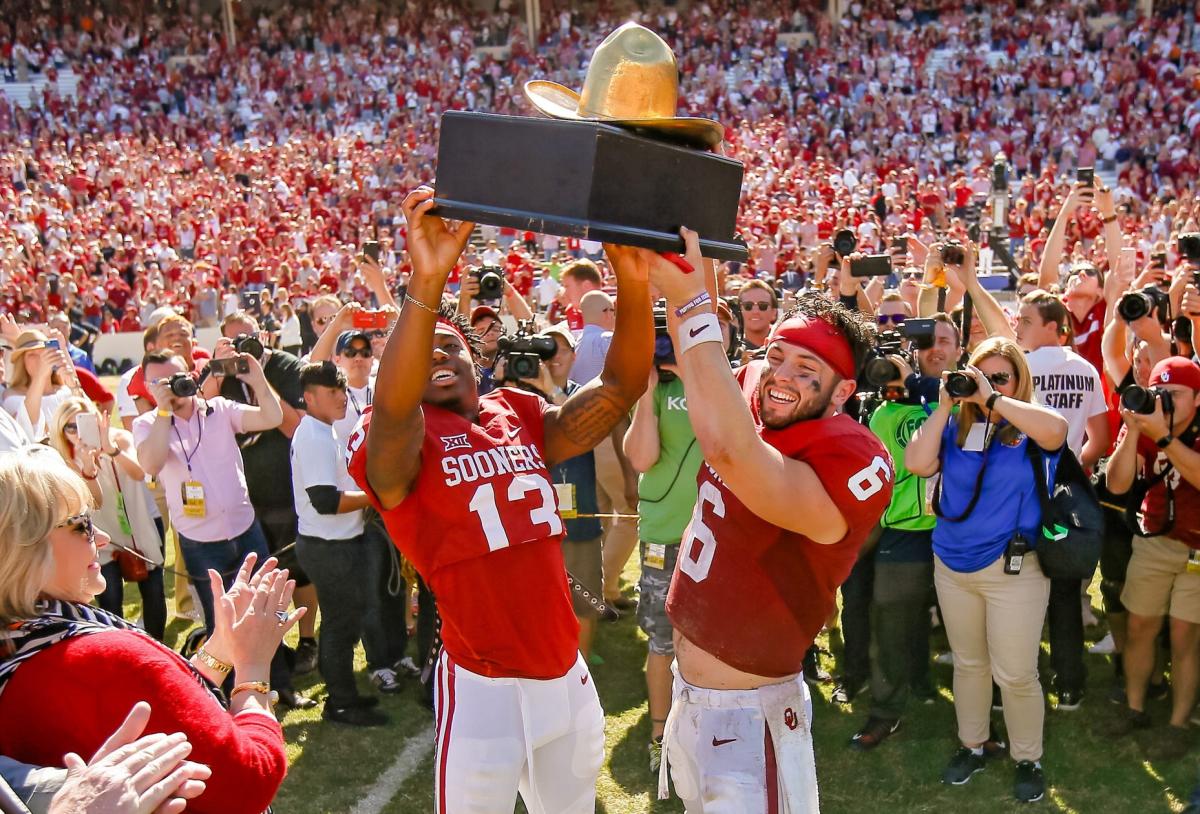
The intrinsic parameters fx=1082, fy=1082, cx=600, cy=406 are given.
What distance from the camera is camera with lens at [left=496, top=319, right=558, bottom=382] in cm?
475

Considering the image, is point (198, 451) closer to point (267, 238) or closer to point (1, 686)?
point (1, 686)

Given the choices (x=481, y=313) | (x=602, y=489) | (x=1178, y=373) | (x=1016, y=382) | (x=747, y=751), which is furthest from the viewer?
(x=602, y=489)

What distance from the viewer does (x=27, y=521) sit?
2.09m

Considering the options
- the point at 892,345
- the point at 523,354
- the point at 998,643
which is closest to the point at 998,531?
the point at 998,643

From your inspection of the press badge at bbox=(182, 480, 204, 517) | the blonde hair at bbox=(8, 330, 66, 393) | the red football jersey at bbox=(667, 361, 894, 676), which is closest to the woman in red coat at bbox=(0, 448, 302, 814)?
the red football jersey at bbox=(667, 361, 894, 676)

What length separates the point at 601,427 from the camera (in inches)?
130

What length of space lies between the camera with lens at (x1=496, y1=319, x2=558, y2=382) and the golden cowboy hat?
87.3 inches

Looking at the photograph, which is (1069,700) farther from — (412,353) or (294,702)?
(412,353)

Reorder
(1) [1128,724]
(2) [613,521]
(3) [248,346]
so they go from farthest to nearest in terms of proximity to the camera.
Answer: (2) [613,521] → (3) [248,346] → (1) [1128,724]

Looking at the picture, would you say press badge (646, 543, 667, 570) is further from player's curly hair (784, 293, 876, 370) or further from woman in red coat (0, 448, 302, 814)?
woman in red coat (0, 448, 302, 814)

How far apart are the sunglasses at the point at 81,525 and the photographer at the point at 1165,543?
401 cm

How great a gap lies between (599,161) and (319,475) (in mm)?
3123

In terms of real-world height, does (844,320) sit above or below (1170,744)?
above

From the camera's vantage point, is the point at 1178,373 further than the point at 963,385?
Yes
